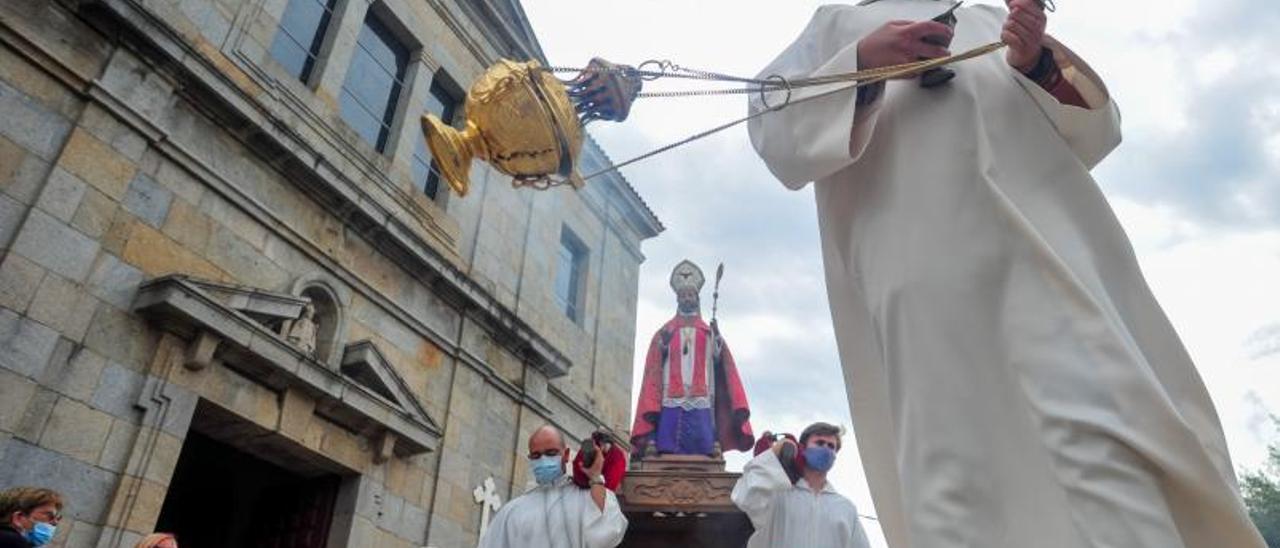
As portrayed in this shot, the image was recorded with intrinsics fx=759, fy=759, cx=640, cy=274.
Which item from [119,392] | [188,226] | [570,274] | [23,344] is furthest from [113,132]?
[570,274]

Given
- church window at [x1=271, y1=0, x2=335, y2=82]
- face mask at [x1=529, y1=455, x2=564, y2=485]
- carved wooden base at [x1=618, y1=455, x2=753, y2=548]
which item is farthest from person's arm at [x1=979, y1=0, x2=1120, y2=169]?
church window at [x1=271, y1=0, x2=335, y2=82]

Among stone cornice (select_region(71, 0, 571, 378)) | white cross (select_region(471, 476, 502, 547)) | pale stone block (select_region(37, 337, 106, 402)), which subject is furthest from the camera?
white cross (select_region(471, 476, 502, 547))

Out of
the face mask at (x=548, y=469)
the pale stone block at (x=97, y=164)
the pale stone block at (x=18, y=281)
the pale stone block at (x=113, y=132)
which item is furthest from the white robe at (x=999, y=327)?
the pale stone block at (x=113, y=132)

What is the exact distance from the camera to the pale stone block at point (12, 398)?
4.75m

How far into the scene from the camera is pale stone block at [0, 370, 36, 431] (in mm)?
4754

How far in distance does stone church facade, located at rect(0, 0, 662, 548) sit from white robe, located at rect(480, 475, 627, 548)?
117 inches

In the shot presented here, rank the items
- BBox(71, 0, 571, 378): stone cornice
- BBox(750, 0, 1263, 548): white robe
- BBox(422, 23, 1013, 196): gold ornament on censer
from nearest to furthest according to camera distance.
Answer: BBox(750, 0, 1263, 548): white robe, BBox(422, 23, 1013, 196): gold ornament on censer, BBox(71, 0, 571, 378): stone cornice

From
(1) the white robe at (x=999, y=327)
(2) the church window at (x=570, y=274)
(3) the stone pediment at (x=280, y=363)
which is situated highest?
(2) the church window at (x=570, y=274)

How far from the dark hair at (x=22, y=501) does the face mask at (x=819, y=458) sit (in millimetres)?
4233

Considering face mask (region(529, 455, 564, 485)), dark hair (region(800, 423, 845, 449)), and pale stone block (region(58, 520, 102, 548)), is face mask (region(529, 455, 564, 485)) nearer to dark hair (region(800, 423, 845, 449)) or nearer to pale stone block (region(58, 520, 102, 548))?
dark hair (region(800, 423, 845, 449))

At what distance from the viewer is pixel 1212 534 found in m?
1.11

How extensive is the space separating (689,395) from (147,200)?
4.59 m

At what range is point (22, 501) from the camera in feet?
13.2

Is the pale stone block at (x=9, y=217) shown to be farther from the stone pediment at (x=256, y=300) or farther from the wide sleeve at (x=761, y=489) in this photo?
the wide sleeve at (x=761, y=489)
